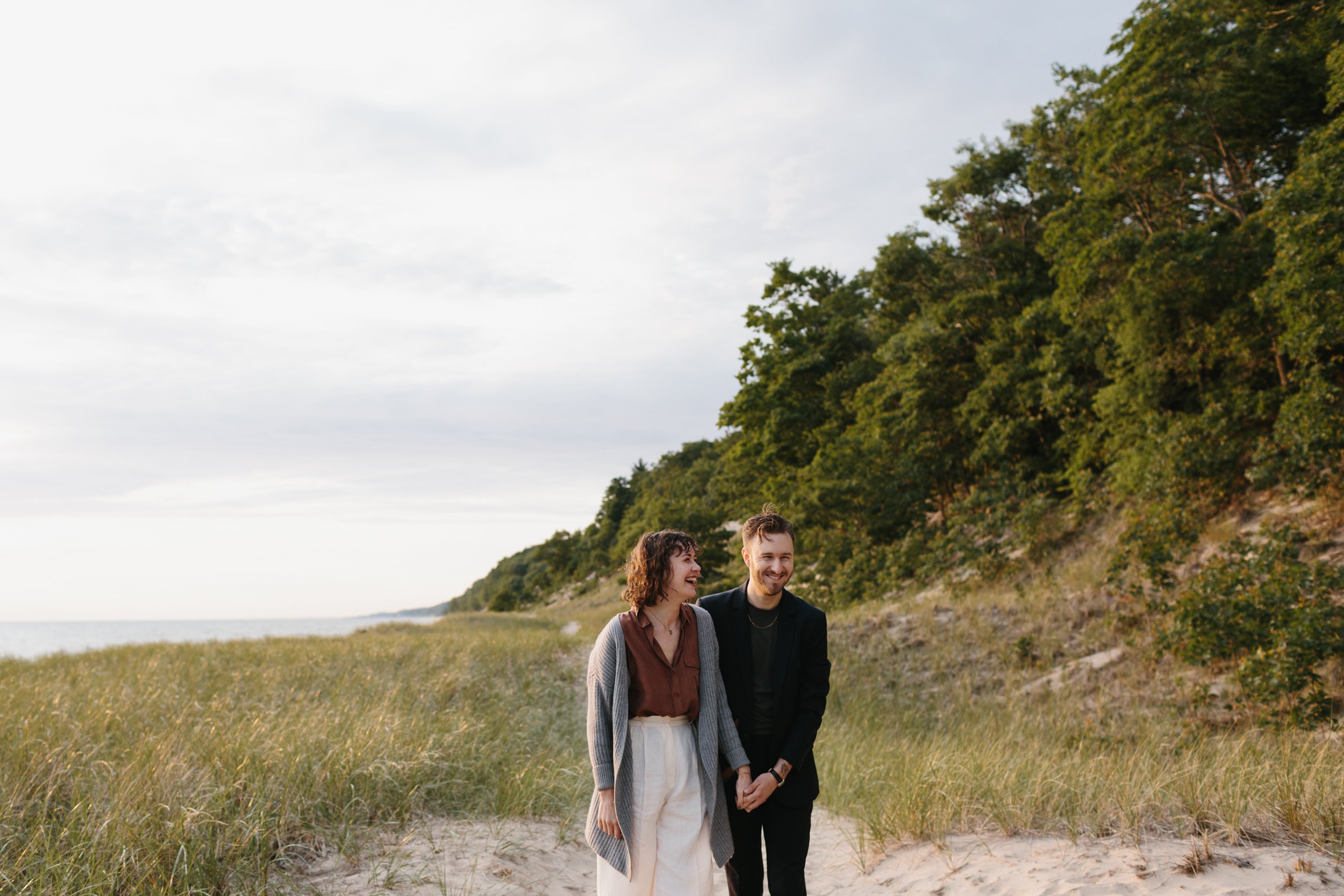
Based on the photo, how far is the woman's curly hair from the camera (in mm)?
3238

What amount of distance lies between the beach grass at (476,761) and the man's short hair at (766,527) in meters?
3.15

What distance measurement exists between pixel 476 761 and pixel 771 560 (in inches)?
168

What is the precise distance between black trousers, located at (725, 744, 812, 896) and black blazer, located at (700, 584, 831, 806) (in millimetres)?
60

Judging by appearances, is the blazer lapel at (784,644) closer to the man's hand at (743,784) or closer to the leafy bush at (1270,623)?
the man's hand at (743,784)

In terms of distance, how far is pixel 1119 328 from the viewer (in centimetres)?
1415

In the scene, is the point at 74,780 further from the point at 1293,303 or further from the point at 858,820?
the point at 1293,303

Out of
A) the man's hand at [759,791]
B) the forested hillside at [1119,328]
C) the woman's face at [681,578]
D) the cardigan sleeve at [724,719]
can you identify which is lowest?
the man's hand at [759,791]

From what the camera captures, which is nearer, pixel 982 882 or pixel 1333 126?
pixel 982 882

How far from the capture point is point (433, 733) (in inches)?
271

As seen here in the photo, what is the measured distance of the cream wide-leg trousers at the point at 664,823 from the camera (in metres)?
3.17

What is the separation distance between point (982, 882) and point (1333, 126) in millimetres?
11087

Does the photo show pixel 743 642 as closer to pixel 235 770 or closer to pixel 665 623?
pixel 665 623

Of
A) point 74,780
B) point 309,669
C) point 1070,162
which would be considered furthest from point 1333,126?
point 309,669

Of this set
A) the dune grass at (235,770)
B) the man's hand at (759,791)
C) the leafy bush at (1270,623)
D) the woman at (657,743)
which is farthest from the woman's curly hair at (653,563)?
the leafy bush at (1270,623)
